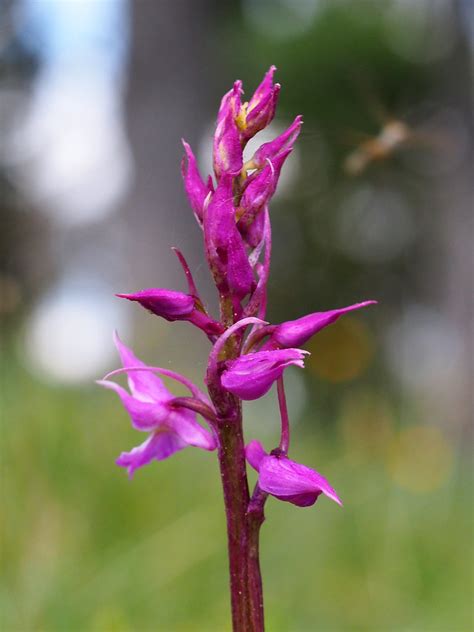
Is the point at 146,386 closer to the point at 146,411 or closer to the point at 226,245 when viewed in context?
the point at 146,411

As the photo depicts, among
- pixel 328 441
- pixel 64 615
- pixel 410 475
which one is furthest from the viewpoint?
pixel 328 441

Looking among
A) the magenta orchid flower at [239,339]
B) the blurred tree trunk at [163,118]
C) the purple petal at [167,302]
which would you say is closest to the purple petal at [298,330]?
the magenta orchid flower at [239,339]

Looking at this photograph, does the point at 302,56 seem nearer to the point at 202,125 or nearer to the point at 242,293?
the point at 202,125

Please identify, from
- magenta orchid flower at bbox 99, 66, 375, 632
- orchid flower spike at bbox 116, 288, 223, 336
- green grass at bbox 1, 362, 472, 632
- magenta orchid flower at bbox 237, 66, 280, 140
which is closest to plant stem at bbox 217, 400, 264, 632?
magenta orchid flower at bbox 99, 66, 375, 632

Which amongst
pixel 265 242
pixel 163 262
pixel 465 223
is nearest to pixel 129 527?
pixel 265 242

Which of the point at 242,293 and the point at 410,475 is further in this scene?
the point at 410,475

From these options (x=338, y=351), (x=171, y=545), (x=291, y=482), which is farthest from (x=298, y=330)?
(x=338, y=351)
